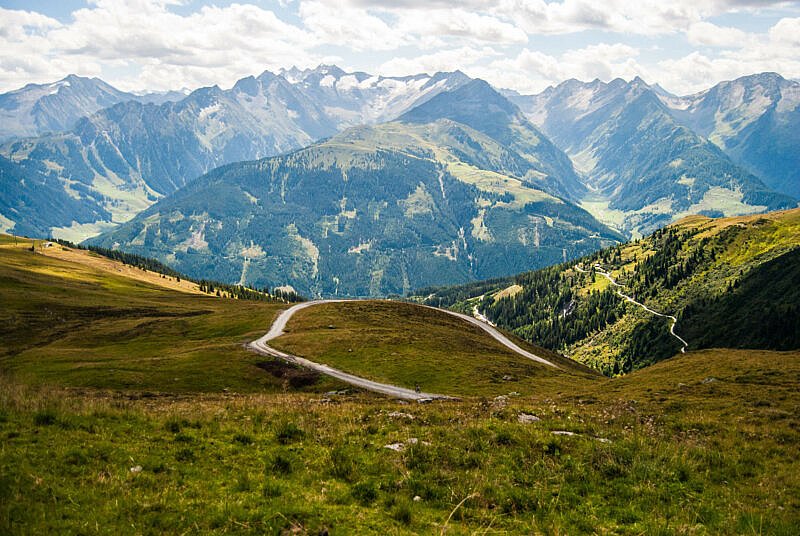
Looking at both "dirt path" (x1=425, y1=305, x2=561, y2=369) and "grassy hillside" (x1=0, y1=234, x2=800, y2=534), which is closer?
"grassy hillside" (x1=0, y1=234, x2=800, y2=534)

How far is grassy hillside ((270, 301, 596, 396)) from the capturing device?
66625 mm

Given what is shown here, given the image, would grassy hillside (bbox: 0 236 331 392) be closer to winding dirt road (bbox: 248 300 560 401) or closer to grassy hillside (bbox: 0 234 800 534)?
winding dirt road (bbox: 248 300 560 401)


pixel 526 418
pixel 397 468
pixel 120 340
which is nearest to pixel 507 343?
pixel 120 340

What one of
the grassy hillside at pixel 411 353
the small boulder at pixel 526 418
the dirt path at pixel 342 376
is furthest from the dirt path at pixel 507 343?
the small boulder at pixel 526 418

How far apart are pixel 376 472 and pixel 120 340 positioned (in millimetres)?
90297

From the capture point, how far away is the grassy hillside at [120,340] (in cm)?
5969

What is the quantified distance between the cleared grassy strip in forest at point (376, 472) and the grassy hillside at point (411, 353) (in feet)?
128

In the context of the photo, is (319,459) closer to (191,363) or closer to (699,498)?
(699,498)

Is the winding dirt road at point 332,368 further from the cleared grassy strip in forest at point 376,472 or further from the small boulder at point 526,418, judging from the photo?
the cleared grassy strip in forest at point 376,472

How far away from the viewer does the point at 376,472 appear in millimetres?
16922

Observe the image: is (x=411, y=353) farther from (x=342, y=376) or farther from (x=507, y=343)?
(x=507, y=343)

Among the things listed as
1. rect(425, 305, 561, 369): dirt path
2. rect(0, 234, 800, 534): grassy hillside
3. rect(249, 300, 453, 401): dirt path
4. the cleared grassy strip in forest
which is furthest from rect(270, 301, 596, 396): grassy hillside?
the cleared grassy strip in forest

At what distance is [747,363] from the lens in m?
56.2

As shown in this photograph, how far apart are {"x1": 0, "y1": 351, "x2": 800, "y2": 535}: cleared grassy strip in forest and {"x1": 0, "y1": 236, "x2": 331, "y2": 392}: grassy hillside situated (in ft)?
53.1
